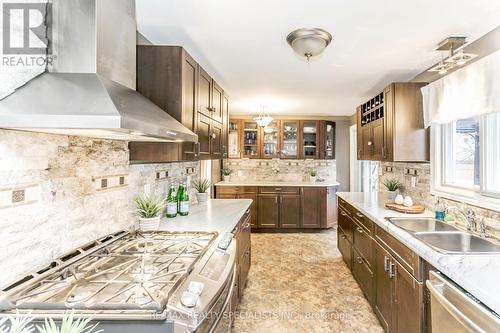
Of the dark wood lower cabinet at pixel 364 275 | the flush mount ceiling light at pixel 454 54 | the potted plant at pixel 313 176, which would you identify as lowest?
the dark wood lower cabinet at pixel 364 275

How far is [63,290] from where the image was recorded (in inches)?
39.2

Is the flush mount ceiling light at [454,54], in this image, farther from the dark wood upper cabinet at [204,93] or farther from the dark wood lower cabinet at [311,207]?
the dark wood lower cabinet at [311,207]

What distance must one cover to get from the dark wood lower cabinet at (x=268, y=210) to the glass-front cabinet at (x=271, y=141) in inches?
38.0

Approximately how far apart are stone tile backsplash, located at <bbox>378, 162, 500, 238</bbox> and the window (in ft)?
0.23

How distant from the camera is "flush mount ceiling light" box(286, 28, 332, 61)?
1.90m

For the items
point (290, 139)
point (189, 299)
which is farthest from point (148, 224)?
point (290, 139)

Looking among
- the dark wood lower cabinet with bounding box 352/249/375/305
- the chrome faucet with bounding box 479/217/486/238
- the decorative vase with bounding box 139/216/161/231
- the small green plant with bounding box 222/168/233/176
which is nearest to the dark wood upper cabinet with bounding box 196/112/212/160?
the decorative vase with bounding box 139/216/161/231

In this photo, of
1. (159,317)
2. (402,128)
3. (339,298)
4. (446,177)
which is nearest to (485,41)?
(402,128)

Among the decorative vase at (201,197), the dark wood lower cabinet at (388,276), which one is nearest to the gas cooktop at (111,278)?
the dark wood lower cabinet at (388,276)

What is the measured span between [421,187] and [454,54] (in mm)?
1369

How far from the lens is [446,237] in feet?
5.95

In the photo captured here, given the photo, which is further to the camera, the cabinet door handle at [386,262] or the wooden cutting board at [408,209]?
the wooden cutting board at [408,209]

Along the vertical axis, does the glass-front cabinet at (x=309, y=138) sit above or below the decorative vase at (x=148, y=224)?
above

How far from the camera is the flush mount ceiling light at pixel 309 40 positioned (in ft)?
6.23
